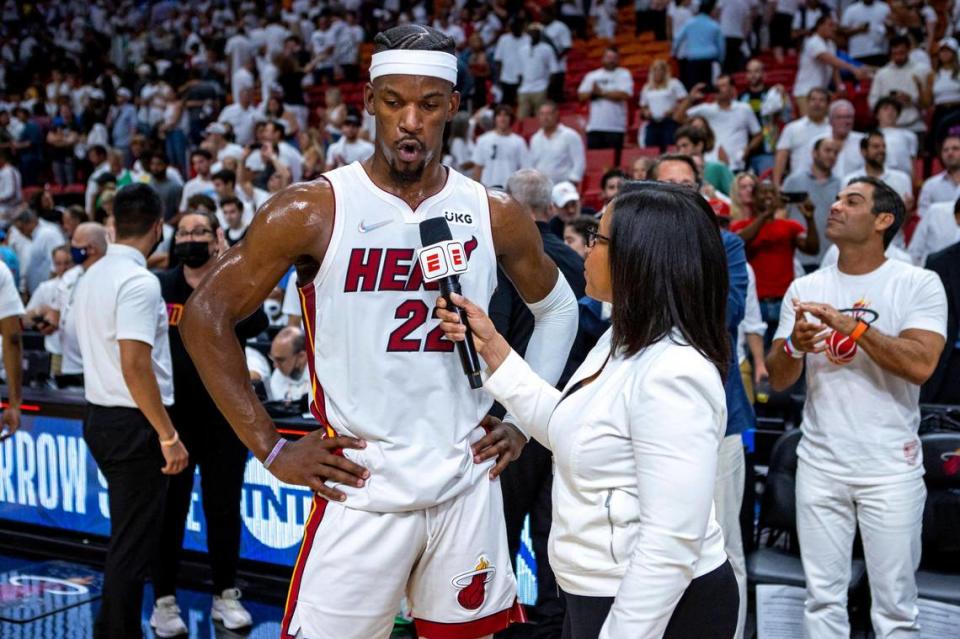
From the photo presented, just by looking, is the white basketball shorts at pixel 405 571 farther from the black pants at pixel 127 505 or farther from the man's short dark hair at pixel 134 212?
the man's short dark hair at pixel 134 212

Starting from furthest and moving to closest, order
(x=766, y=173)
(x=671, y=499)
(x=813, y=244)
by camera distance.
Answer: (x=766, y=173), (x=813, y=244), (x=671, y=499)

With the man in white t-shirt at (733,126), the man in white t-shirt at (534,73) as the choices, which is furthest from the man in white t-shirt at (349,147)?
the man in white t-shirt at (733,126)

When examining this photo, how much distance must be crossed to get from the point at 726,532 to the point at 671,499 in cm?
212

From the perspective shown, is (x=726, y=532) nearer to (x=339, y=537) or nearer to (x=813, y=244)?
(x=339, y=537)

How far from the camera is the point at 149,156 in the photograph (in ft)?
38.7

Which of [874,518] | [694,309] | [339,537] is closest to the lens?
[694,309]

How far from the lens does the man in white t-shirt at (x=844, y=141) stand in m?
8.85

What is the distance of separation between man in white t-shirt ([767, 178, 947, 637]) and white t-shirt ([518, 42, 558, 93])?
9639 mm

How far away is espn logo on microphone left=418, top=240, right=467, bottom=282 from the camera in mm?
2359

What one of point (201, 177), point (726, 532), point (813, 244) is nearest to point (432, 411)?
point (726, 532)

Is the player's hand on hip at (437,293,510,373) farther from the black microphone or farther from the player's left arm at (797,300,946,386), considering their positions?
the player's left arm at (797,300,946,386)

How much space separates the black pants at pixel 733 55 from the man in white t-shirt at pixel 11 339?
982 centimetres

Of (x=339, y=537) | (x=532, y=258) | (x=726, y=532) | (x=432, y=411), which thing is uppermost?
(x=532, y=258)

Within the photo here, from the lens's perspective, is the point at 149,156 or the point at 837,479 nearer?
the point at 837,479
